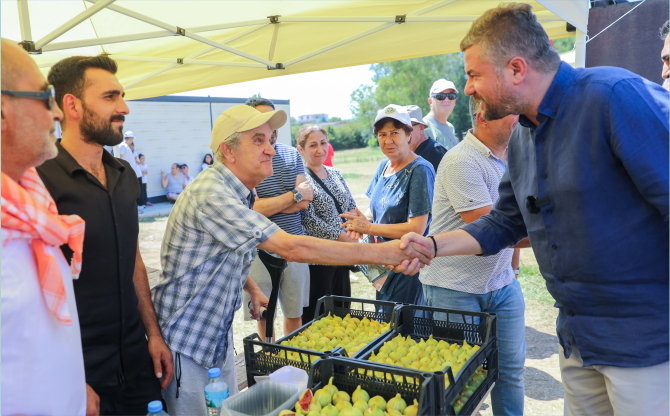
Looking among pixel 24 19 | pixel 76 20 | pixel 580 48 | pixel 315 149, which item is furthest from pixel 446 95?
pixel 24 19

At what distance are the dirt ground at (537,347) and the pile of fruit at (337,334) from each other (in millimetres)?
1741

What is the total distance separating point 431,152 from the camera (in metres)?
4.42

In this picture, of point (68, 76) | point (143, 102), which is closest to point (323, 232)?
point (68, 76)

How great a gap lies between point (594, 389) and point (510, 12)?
4.94ft

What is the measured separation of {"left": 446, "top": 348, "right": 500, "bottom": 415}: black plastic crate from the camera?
1758 mm

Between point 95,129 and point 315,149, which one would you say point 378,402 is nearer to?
point 95,129

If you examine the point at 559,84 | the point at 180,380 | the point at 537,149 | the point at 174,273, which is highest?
the point at 559,84

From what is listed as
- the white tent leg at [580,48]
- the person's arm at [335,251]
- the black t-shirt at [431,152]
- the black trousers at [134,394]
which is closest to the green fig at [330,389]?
the person's arm at [335,251]

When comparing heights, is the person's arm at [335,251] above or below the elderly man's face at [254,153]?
below

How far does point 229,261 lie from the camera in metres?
2.13

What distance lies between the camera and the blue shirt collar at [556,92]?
1.64 m

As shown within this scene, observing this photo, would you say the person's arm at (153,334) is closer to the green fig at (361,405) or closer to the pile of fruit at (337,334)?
the pile of fruit at (337,334)

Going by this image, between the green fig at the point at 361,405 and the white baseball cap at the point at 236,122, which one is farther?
the white baseball cap at the point at 236,122

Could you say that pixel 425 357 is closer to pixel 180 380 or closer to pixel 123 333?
pixel 180 380
